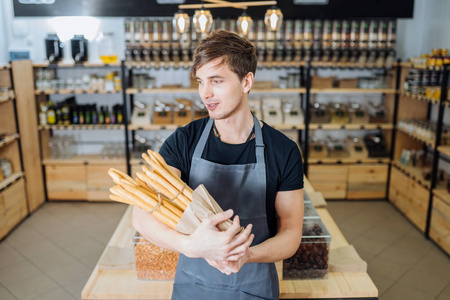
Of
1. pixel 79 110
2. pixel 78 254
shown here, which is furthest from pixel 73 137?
pixel 78 254

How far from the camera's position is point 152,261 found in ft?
6.84

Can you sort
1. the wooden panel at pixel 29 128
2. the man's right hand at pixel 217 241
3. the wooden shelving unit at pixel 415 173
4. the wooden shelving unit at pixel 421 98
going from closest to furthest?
the man's right hand at pixel 217 241, the wooden shelving unit at pixel 421 98, the wooden shelving unit at pixel 415 173, the wooden panel at pixel 29 128

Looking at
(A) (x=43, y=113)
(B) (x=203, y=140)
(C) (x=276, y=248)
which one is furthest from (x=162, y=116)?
(C) (x=276, y=248)

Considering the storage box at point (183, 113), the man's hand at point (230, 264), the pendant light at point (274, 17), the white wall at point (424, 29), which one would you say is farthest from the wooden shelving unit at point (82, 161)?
the man's hand at point (230, 264)

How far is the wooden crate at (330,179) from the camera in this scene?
4.86 m

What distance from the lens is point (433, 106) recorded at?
4734 millimetres

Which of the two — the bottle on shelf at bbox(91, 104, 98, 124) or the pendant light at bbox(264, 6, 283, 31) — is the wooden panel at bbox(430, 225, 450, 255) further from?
the bottle on shelf at bbox(91, 104, 98, 124)

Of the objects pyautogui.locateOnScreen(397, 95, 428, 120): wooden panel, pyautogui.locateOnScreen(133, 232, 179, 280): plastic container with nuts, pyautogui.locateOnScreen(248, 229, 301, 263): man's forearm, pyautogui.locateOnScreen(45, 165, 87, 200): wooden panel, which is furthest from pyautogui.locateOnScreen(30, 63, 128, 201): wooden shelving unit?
pyautogui.locateOnScreen(248, 229, 301, 263): man's forearm

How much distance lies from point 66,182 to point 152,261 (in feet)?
10.4

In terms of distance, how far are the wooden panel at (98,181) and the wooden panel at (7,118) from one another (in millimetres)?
912

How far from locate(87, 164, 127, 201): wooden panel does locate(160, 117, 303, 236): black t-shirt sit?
3568mm

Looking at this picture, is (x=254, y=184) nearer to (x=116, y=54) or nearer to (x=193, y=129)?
(x=193, y=129)

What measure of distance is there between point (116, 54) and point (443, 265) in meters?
4.07

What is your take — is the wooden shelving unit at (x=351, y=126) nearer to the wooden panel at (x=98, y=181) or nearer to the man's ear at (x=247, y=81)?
the wooden panel at (x=98, y=181)
